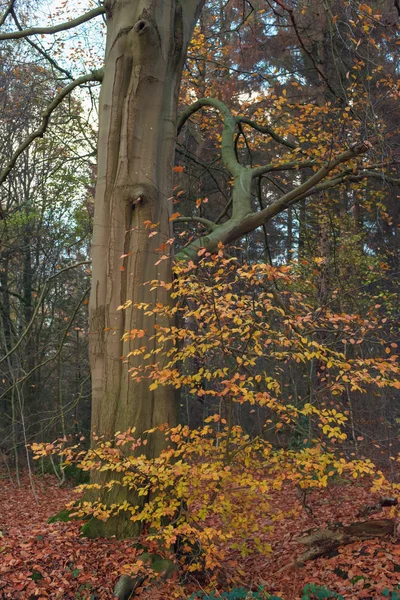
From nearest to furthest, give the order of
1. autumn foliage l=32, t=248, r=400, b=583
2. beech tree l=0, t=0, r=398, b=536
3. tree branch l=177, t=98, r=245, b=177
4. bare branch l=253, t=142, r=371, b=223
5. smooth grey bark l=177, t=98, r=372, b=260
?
autumn foliage l=32, t=248, r=400, b=583, beech tree l=0, t=0, r=398, b=536, bare branch l=253, t=142, r=371, b=223, smooth grey bark l=177, t=98, r=372, b=260, tree branch l=177, t=98, r=245, b=177

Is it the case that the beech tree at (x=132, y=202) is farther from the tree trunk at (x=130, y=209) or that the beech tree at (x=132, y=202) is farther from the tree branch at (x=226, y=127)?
the tree branch at (x=226, y=127)

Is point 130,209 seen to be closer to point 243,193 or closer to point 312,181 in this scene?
point 243,193

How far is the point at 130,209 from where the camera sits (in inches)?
215

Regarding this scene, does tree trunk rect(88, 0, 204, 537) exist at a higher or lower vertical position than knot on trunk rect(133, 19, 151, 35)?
lower

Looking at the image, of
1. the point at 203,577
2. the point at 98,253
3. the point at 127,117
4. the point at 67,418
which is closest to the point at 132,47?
the point at 127,117

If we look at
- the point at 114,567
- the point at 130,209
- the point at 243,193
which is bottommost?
the point at 114,567

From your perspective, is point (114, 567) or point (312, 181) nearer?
point (114, 567)

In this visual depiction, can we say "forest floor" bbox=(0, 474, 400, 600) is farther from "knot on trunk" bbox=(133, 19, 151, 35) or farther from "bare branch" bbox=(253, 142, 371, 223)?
"knot on trunk" bbox=(133, 19, 151, 35)

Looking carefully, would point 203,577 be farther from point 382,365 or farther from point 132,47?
point 132,47

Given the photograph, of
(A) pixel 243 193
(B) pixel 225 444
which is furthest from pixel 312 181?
(B) pixel 225 444

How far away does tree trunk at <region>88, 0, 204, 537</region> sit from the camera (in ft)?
17.3

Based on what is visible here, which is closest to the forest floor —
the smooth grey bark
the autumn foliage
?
the autumn foliage

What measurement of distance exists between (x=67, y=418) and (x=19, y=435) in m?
1.28

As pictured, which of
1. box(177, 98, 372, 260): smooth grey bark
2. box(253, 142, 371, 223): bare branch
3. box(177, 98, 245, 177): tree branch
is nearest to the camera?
box(253, 142, 371, 223): bare branch
